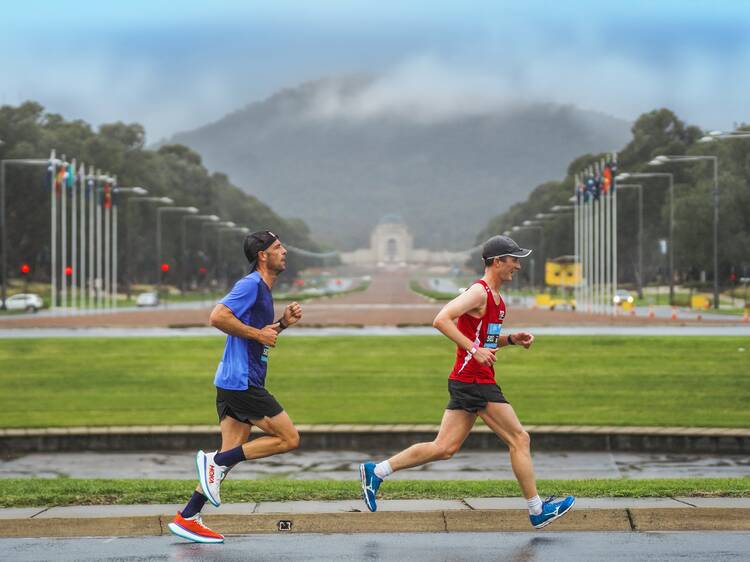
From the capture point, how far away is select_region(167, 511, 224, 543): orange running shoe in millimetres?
9234

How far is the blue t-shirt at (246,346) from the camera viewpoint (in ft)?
30.8

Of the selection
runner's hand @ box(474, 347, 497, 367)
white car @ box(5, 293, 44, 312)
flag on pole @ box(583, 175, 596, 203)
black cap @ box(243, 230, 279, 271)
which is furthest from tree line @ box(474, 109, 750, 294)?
black cap @ box(243, 230, 279, 271)

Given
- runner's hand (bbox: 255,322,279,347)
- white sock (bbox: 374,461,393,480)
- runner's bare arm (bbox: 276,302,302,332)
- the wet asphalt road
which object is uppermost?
runner's bare arm (bbox: 276,302,302,332)

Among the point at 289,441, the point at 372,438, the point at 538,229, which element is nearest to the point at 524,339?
the point at 289,441

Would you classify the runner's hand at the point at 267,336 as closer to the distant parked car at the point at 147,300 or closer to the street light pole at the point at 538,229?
the distant parked car at the point at 147,300

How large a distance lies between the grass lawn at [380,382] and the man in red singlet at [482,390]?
32.3 feet

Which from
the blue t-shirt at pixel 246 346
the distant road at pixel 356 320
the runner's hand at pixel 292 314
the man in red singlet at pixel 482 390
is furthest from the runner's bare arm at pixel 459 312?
the distant road at pixel 356 320

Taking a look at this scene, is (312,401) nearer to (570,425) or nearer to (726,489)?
(570,425)

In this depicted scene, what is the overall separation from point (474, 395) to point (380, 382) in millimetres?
14982

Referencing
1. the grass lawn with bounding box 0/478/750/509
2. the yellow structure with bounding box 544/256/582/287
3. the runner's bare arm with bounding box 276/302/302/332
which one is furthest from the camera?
the yellow structure with bounding box 544/256/582/287

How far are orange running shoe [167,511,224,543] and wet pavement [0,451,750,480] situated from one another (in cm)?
553

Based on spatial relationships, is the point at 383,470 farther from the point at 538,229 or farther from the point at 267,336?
the point at 538,229

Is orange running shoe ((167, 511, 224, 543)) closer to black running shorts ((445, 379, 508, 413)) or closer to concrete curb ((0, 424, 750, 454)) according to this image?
black running shorts ((445, 379, 508, 413))

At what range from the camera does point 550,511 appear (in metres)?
9.45
